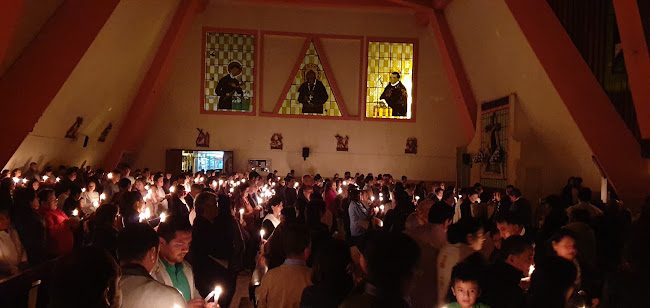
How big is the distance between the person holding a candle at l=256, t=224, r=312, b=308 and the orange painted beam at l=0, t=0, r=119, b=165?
22.3 ft

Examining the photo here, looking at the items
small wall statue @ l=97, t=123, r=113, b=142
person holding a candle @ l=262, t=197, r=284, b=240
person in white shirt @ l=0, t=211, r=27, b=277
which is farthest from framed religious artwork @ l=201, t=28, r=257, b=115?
person in white shirt @ l=0, t=211, r=27, b=277

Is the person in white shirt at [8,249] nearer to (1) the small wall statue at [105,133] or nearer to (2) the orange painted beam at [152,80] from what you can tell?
(1) the small wall statue at [105,133]

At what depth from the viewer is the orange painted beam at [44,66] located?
909cm

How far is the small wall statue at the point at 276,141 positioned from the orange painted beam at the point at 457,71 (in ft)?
23.0

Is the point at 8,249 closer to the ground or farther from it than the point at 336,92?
closer to the ground

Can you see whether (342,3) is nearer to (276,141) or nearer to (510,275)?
(276,141)

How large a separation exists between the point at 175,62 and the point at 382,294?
2084 cm

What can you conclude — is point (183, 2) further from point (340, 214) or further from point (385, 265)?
point (385, 265)

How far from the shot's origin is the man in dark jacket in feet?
11.2

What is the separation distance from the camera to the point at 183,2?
1889cm

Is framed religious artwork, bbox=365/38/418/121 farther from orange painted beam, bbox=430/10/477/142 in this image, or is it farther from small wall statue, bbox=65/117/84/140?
small wall statue, bbox=65/117/84/140

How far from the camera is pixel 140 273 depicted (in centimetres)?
277

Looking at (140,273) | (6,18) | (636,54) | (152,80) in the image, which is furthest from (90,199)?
(152,80)

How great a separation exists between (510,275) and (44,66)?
28.9ft
